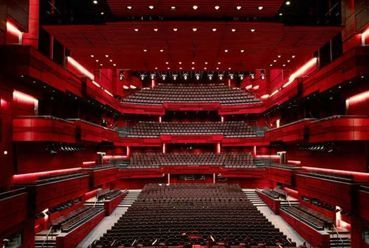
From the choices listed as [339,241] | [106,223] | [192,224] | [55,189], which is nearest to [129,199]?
[106,223]

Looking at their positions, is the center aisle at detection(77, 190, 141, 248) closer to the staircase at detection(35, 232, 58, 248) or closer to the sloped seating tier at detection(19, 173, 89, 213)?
the staircase at detection(35, 232, 58, 248)

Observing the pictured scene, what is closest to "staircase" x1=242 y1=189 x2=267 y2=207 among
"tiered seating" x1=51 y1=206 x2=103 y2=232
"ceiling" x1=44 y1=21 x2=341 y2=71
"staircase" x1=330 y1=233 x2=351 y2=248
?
"staircase" x1=330 y1=233 x2=351 y2=248

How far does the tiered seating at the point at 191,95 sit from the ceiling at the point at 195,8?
16457mm

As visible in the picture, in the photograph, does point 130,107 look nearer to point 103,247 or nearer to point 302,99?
point 302,99

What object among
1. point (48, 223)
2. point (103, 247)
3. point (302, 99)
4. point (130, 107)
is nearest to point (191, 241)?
point (103, 247)

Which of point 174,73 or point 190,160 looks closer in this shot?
point 174,73

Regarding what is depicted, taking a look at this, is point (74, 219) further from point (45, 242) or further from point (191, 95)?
point (191, 95)

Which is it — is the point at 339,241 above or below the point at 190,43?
below

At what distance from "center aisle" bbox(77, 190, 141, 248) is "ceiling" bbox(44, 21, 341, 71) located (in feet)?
25.9

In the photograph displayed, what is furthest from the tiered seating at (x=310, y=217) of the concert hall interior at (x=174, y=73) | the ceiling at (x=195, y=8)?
the ceiling at (x=195, y=8)

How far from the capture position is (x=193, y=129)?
27.2 meters

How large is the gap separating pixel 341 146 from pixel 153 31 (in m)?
8.79

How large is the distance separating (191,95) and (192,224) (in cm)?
1872

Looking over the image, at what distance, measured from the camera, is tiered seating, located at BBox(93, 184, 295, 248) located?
35.0ft
